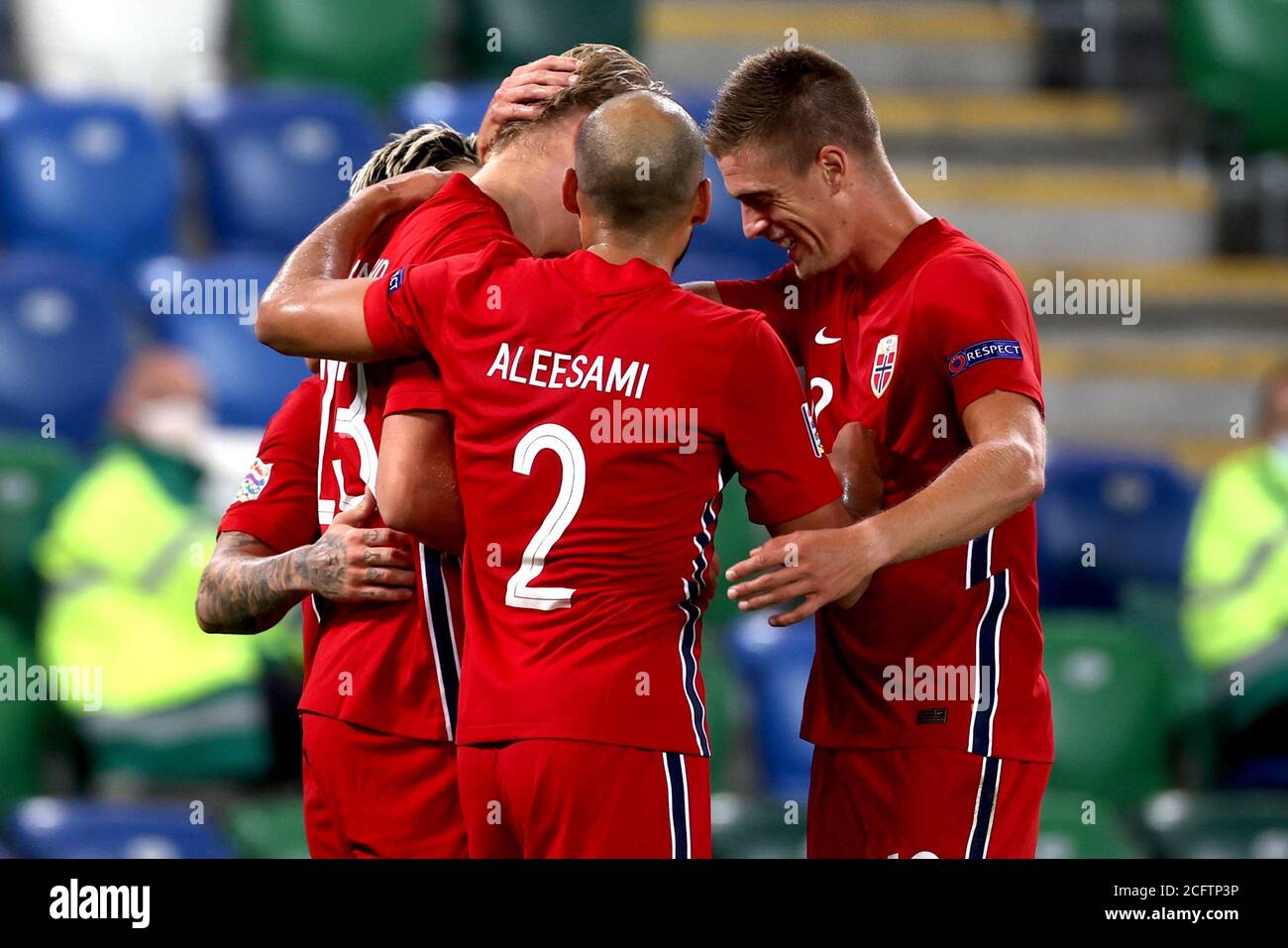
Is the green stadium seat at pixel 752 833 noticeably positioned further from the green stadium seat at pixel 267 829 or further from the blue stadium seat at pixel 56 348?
the blue stadium seat at pixel 56 348

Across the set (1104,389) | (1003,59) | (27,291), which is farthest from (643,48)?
(27,291)

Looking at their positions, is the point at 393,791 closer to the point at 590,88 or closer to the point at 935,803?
the point at 935,803

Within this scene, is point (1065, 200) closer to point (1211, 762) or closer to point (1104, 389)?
point (1104, 389)

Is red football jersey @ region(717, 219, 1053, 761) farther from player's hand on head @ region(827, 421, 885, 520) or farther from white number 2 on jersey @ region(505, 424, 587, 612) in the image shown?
white number 2 on jersey @ region(505, 424, 587, 612)

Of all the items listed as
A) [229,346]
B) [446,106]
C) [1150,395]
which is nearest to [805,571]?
[229,346]

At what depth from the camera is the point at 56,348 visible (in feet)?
17.8

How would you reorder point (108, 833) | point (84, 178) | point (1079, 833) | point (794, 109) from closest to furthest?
1. point (794, 109)
2. point (108, 833)
3. point (1079, 833)
4. point (84, 178)

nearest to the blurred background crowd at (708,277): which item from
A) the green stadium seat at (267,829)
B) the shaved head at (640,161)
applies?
the green stadium seat at (267,829)

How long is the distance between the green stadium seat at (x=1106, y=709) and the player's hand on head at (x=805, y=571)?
8.59 ft

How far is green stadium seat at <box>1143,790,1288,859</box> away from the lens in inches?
185

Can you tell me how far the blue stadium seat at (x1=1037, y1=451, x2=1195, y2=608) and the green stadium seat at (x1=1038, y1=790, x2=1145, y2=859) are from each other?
33.8 inches

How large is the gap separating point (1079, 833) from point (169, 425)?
8.27 ft

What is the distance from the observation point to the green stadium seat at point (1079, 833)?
15.1 ft

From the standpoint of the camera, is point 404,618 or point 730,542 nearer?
point 404,618
